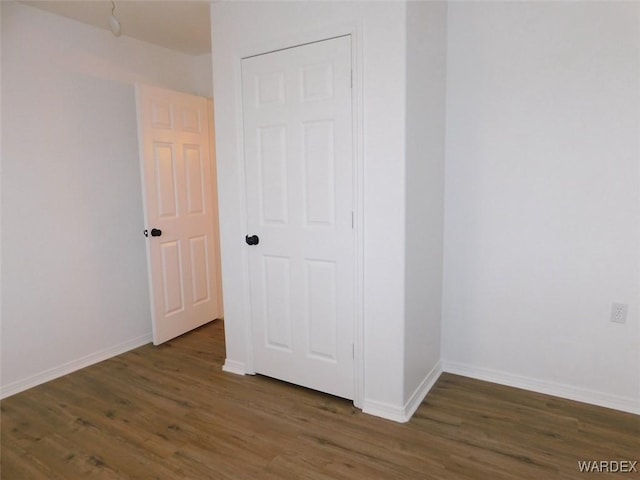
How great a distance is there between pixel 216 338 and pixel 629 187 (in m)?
3.01

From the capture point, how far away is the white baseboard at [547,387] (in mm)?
2272

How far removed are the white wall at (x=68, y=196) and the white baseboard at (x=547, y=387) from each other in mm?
2509

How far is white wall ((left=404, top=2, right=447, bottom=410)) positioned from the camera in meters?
2.10

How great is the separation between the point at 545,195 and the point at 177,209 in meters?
2.63

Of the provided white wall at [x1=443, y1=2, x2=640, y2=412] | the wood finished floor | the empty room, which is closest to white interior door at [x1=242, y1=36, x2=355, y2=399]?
the empty room

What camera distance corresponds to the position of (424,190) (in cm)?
230

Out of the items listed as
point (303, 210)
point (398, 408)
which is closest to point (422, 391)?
point (398, 408)

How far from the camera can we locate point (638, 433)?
2.06 m

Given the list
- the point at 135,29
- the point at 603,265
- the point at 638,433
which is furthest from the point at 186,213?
the point at 638,433

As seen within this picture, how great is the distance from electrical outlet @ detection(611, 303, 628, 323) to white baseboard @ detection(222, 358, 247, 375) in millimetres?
2231

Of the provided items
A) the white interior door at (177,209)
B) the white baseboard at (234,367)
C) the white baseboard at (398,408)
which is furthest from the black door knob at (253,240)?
the white baseboard at (398,408)

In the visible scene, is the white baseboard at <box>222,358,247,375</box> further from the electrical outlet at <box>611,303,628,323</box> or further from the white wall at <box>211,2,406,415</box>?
the electrical outlet at <box>611,303,628,323</box>

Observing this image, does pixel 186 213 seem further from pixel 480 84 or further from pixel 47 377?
pixel 480 84

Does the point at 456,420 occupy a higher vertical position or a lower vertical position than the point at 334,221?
lower
